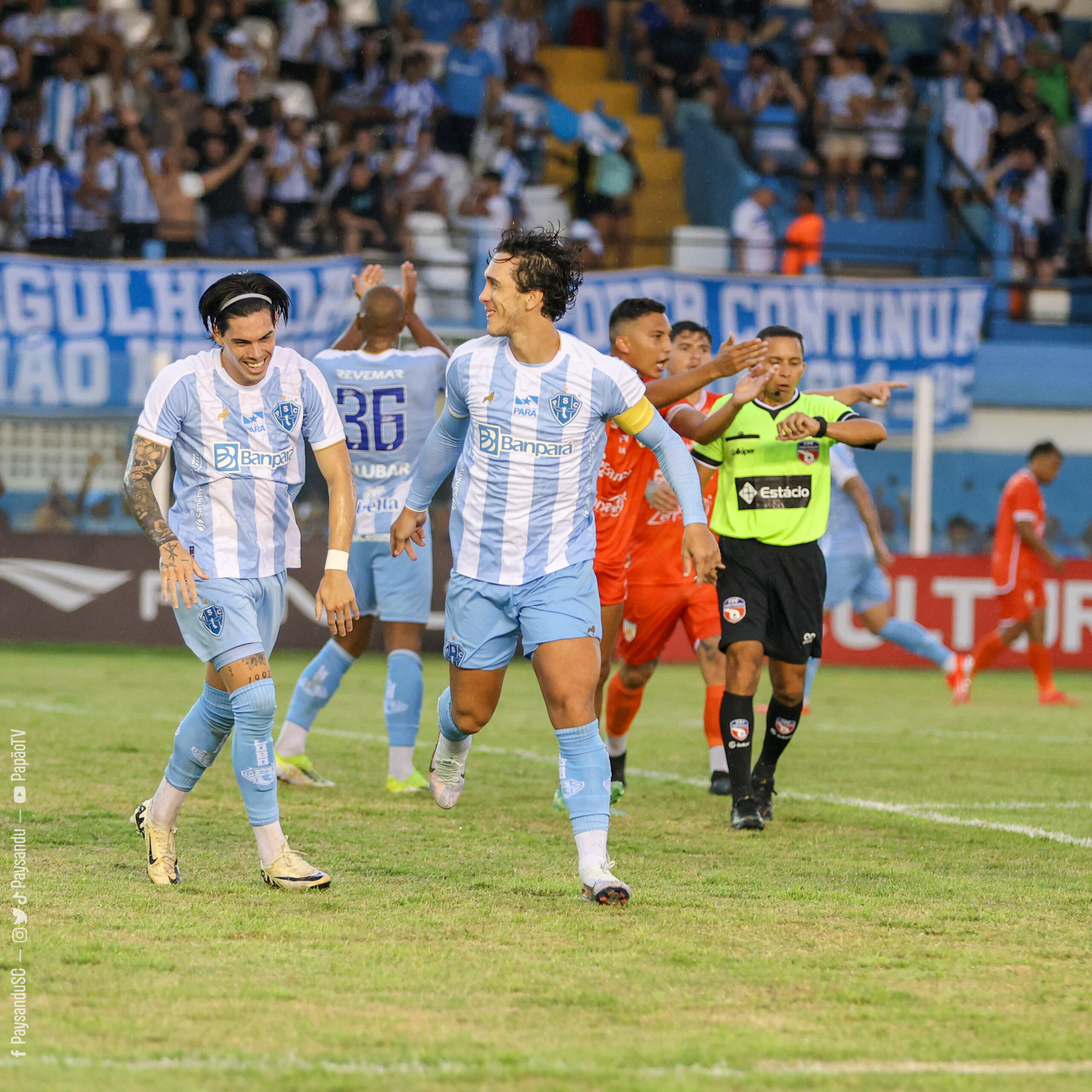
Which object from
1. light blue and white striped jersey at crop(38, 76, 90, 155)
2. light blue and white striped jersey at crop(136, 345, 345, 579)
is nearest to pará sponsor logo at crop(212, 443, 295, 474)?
light blue and white striped jersey at crop(136, 345, 345, 579)

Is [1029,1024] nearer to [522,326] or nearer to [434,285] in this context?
[522,326]

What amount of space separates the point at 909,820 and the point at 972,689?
8.34m

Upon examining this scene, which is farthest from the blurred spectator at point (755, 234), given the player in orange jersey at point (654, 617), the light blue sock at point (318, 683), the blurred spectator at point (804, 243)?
the light blue sock at point (318, 683)

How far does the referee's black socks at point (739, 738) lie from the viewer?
7262mm

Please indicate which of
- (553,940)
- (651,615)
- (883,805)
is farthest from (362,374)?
(553,940)

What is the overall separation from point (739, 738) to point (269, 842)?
248 centimetres

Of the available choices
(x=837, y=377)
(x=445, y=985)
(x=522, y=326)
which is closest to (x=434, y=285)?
(x=837, y=377)

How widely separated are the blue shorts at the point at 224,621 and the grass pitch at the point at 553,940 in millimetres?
837

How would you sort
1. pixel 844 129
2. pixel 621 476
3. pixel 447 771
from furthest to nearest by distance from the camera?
1. pixel 844 129
2. pixel 621 476
3. pixel 447 771

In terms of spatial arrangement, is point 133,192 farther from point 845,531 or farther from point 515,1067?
point 515,1067

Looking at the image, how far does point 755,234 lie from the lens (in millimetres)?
21125

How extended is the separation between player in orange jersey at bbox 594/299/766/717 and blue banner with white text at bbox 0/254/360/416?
32.6 feet

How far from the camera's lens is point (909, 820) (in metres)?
7.56

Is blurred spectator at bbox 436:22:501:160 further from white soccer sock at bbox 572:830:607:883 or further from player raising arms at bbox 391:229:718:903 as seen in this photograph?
white soccer sock at bbox 572:830:607:883
